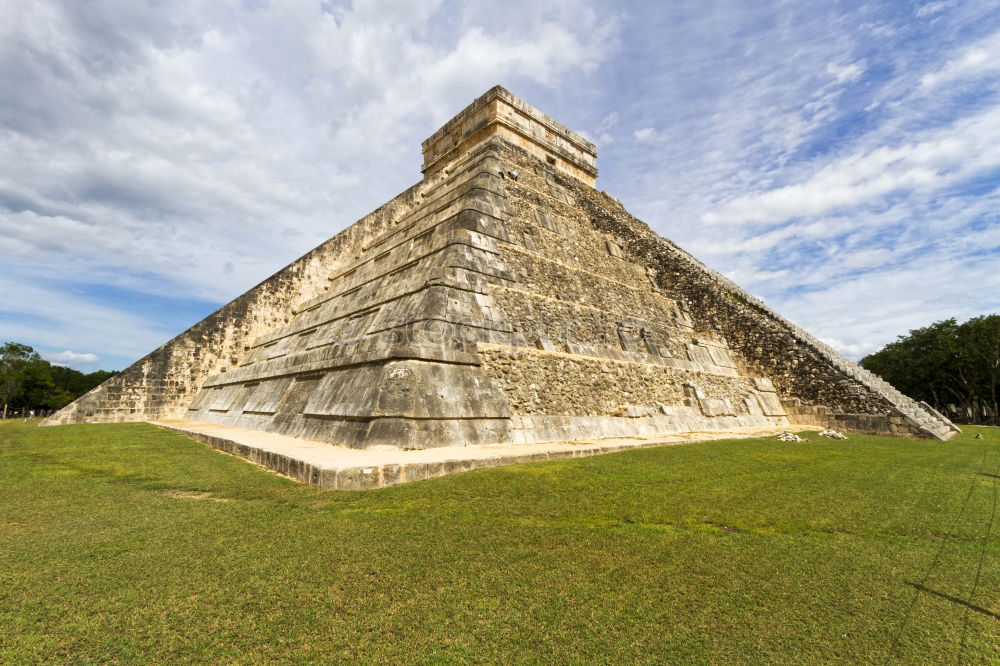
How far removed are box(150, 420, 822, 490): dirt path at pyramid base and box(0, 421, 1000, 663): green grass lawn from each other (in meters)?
0.24

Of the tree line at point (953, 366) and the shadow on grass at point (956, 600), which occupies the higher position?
the tree line at point (953, 366)

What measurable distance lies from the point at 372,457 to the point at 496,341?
352 centimetres

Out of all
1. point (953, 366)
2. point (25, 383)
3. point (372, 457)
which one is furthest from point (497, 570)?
point (25, 383)

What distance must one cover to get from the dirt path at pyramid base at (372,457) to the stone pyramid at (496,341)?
374 millimetres

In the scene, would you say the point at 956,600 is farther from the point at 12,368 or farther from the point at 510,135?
the point at 12,368

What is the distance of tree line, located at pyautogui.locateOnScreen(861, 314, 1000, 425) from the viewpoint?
83.9 feet

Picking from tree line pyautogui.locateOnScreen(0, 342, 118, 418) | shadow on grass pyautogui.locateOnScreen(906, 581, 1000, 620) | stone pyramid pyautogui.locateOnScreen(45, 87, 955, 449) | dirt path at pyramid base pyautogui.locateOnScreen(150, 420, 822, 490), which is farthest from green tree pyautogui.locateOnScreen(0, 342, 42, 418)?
shadow on grass pyautogui.locateOnScreen(906, 581, 1000, 620)

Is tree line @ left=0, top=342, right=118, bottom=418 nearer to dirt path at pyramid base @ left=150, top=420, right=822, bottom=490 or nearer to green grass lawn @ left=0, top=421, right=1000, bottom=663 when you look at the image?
dirt path at pyramid base @ left=150, top=420, right=822, bottom=490

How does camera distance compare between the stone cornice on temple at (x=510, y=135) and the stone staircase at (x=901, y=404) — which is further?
the stone cornice on temple at (x=510, y=135)

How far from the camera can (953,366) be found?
27.0 meters

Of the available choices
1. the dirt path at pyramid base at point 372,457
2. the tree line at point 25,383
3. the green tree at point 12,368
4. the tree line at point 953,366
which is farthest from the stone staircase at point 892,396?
the green tree at point 12,368

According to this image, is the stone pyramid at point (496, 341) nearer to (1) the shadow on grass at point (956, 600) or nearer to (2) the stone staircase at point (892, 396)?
(2) the stone staircase at point (892, 396)

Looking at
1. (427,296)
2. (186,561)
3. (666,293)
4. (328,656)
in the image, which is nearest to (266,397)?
(427,296)

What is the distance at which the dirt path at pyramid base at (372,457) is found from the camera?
452 centimetres
